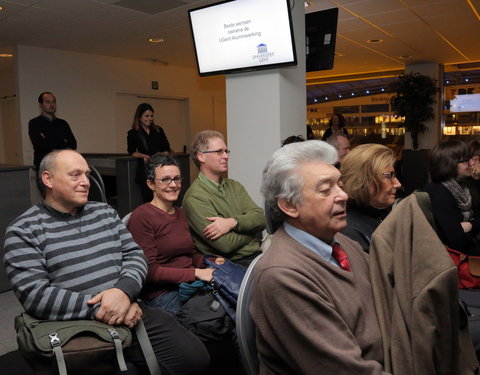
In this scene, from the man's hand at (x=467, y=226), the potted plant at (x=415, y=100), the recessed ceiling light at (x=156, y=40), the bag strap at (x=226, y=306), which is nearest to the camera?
the bag strap at (x=226, y=306)

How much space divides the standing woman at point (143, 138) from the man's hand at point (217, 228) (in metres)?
2.95

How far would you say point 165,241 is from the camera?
6.73 feet

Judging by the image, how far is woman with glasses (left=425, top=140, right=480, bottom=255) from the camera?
2.18 m

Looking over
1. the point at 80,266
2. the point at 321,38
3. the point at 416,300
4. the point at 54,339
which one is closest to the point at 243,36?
the point at 321,38

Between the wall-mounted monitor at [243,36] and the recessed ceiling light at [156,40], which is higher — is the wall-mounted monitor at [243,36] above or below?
below

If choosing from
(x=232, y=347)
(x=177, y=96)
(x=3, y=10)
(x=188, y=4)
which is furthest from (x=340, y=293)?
(x=177, y=96)

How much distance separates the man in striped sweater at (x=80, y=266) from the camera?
1565mm

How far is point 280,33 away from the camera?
3.32 meters

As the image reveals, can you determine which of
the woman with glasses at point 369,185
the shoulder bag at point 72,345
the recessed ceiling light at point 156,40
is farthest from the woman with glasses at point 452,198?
the recessed ceiling light at point 156,40

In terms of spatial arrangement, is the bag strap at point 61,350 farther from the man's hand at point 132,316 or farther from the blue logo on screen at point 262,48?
the blue logo on screen at point 262,48

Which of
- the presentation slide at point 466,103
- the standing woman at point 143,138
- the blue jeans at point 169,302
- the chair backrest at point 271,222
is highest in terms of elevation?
the presentation slide at point 466,103

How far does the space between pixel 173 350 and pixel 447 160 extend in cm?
187

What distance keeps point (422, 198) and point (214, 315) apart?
108cm

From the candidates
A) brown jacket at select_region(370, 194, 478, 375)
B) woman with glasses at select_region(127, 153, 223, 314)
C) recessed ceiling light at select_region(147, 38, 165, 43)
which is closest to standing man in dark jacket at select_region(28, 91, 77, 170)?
recessed ceiling light at select_region(147, 38, 165, 43)
